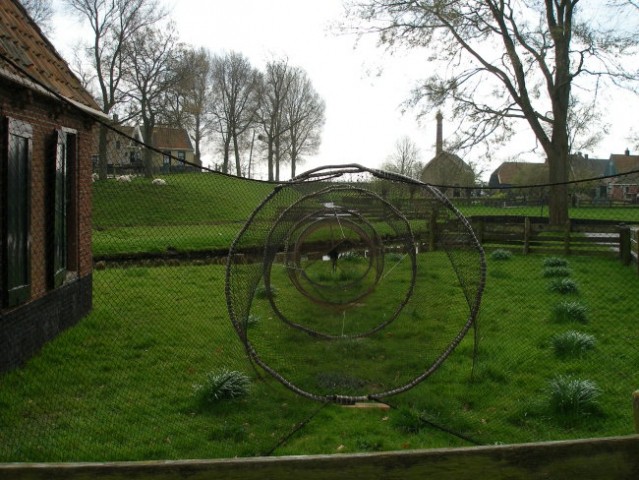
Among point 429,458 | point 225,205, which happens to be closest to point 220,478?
point 429,458

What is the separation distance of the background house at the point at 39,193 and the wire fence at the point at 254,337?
0.12ft

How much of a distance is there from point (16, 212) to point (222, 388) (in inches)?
119

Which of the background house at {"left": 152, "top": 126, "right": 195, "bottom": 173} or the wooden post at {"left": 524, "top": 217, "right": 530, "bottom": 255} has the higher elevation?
the background house at {"left": 152, "top": 126, "right": 195, "bottom": 173}

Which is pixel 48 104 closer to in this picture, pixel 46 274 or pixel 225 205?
pixel 46 274

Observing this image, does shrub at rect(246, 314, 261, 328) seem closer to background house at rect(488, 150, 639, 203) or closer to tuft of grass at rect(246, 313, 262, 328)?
tuft of grass at rect(246, 313, 262, 328)

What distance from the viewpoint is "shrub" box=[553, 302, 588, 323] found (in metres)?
9.85

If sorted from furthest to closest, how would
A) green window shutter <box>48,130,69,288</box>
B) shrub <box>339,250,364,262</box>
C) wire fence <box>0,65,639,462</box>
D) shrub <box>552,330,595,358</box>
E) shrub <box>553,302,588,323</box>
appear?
shrub <box>339,250,364,262</box>
shrub <box>553,302,588,323</box>
green window shutter <box>48,130,69,288</box>
shrub <box>552,330,595,358</box>
wire fence <box>0,65,639,462</box>

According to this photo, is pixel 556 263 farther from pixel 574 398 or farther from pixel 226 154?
pixel 226 154

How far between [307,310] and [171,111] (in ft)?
93.4

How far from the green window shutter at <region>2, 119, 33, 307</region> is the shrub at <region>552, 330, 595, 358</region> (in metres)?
6.26

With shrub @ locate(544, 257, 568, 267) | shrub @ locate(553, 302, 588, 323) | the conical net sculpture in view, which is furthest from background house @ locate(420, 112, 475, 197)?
shrub @ locate(553, 302, 588, 323)

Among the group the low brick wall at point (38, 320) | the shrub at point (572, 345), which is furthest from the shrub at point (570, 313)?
the low brick wall at point (38, 320)

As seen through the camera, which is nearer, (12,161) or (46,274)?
(12,161)

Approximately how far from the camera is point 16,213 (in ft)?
23.4
